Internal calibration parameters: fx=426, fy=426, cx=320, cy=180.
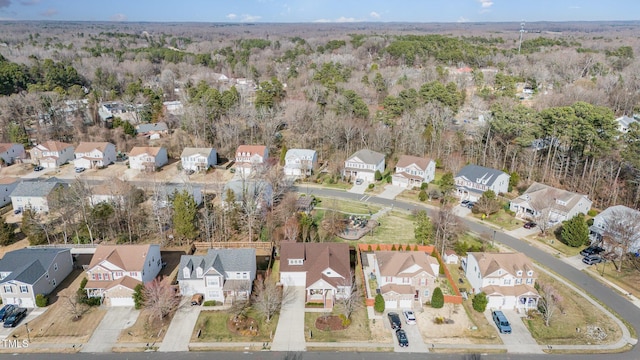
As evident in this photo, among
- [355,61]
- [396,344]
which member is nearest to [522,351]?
[396,344]

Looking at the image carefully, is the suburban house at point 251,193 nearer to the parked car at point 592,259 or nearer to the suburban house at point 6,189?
the suburban house at point 6,189

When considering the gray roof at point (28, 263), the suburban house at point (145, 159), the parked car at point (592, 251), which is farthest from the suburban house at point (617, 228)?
the suburban house at point (145, 159)

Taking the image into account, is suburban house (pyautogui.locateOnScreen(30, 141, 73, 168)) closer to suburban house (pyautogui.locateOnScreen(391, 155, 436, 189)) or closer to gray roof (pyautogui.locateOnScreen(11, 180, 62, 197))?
gray roof (pyautogui.locateOnScreen(11, 180, 62, 197))

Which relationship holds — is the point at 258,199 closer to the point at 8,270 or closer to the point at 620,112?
the point at 8,270

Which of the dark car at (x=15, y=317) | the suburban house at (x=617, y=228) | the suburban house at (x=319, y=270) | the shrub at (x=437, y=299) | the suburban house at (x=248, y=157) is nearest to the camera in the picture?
the dark car at (x=15, y=317)

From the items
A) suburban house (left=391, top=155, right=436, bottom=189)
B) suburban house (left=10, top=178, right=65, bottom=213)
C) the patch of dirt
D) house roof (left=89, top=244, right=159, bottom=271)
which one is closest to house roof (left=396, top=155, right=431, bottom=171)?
suburban house (left=391, top=155, right=436, bottom=189)

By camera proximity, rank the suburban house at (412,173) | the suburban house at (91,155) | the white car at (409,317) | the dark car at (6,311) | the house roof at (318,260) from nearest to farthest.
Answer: the white car at (409,317), the dark car at (6,311), the house roof at (318,260), the suburban house at (412,173), the suburban house at (91,155)

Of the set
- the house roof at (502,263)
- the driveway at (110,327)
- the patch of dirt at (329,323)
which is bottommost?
the driveway at (110,327)
